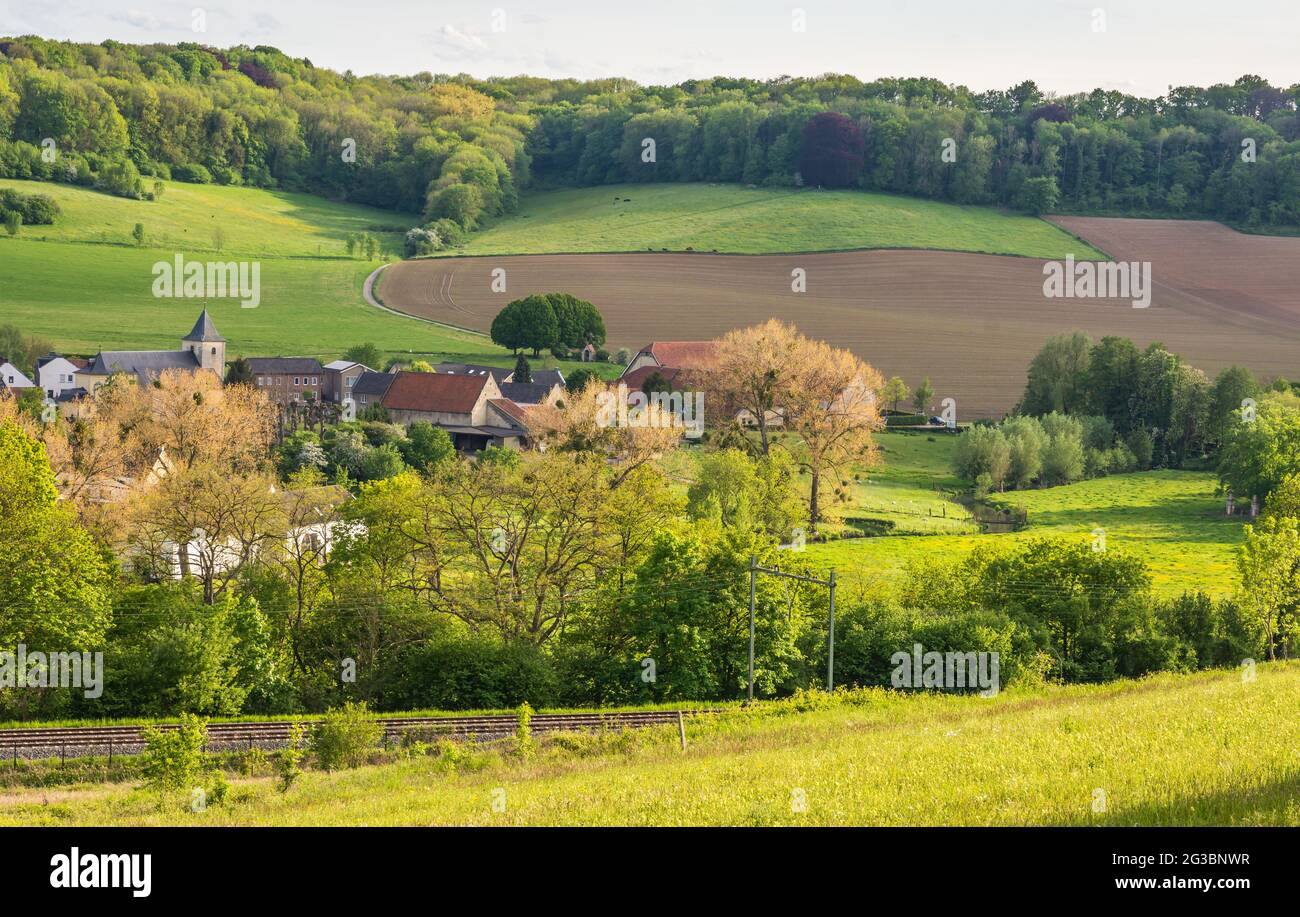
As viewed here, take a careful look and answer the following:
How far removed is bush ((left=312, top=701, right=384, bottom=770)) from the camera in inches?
1112

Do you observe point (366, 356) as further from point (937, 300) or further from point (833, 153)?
point (833, 153)

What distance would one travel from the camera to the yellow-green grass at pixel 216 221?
126 metres

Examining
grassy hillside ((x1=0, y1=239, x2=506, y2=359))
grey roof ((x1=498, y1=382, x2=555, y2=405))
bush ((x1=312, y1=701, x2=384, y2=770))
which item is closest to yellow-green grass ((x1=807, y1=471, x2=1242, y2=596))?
bush ((x1=312, y1=701, x2=384, y2=770))

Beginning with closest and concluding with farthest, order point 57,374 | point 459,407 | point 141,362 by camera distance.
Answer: point 459,407, point 141,362, point 57,374

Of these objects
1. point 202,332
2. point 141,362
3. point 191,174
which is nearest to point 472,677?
point 141,362

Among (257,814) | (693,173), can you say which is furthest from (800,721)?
(693,173)

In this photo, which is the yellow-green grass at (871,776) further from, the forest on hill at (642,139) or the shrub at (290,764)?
the forest on hill at (642,139)

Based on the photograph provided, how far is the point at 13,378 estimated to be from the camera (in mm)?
85812

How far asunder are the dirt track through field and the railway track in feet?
216

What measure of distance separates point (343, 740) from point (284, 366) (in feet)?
218

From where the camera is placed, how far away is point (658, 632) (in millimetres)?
38375

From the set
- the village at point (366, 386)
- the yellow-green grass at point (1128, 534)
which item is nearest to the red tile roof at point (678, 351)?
the village at point (366, 386)
